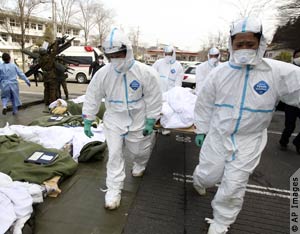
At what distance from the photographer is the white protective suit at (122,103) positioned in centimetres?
262

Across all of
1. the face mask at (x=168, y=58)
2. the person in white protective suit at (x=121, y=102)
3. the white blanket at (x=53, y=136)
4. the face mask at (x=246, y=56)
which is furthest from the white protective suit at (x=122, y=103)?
the face mask at (x=168, y=58)

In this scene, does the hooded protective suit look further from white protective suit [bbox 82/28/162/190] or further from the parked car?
the parked car

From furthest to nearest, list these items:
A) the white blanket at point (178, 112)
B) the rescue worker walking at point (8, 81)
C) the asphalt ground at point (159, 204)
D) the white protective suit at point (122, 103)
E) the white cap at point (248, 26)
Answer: the rescue worker walking at point (8, 81)
the white blanket at point (178, 112)
the white protective suit at point (122, 103)
the asphalt ground at point (159, 204)
the white cap at point (248, 26)

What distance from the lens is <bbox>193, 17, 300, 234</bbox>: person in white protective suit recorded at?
79.7 inches

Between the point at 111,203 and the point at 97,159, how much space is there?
50.4 inches

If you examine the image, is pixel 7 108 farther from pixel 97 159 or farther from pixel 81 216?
pixel 81 216

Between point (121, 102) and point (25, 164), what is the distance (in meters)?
1.44

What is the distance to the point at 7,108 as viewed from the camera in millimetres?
A: 6906

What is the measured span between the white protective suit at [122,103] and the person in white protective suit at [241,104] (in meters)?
0.69

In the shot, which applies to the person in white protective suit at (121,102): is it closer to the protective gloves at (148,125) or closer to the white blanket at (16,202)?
the protective gloves at (148,125)

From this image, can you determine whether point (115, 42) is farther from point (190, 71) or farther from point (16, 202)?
point (190, 71)

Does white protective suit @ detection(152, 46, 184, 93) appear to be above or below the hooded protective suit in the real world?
above

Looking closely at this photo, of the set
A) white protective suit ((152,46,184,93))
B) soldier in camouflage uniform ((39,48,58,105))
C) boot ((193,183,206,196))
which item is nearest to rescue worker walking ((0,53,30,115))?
soldier in camouflage uniform ((39,48,58,105))

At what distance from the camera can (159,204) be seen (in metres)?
2.79
